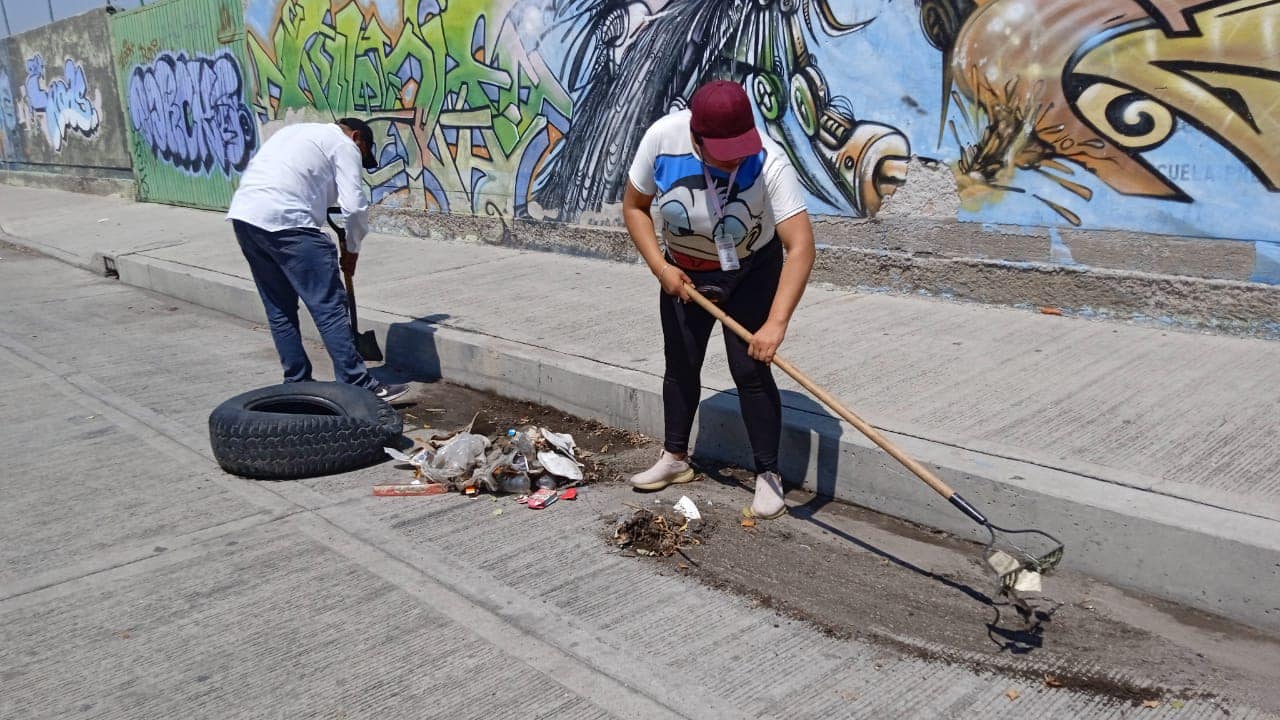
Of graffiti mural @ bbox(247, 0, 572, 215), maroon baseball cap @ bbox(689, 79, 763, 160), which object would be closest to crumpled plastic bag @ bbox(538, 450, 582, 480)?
maroon baseball cap @ bbox(689, 79, 763, 160)

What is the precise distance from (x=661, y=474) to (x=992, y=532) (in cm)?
159

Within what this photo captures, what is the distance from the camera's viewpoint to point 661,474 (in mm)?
4598

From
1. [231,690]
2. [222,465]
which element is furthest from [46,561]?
[231,690]

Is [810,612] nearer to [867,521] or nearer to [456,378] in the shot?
[867,521]

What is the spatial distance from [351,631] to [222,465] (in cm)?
190

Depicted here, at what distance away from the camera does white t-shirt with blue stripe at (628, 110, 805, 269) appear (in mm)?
3957

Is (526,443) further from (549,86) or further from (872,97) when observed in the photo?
(549,86)

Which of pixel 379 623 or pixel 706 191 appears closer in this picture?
pixel 379 623

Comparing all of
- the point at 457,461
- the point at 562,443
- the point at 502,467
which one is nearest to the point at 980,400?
the point at 562,443

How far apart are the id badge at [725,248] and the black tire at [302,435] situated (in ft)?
6.59

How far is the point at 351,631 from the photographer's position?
11.2 feet

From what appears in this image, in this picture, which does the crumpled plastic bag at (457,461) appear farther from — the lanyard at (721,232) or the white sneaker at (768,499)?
the lanyard at (721,232)

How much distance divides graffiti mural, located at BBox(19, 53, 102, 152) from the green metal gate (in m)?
1.89

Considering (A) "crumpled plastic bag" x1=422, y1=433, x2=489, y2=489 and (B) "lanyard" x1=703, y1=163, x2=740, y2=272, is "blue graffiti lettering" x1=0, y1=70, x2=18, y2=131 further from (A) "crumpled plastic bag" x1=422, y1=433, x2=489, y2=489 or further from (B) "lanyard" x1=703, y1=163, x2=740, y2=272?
(B) "lanyard" x1=703, y1=163, x2=740, y2=272
